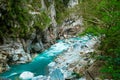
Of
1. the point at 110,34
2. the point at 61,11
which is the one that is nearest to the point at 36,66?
the point at 110,34

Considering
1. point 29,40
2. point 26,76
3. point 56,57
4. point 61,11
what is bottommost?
point 56,57

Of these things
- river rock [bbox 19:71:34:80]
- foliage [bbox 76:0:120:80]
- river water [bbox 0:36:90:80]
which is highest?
foliage [bbox 76:0:120:80]

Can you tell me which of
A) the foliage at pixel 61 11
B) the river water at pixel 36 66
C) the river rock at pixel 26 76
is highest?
the foliage at pixel 61 11

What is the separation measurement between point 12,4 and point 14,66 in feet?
18.6

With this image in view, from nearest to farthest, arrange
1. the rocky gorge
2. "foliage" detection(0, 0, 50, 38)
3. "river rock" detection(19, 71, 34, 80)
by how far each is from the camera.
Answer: the rocky gorge
"river rock" detection(19, 71, 34, 80)
"foliage" detection(0, 0, 50, 38)

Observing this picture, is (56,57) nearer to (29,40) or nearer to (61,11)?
(29,40)

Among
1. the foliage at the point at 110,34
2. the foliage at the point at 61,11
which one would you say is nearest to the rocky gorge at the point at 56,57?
the foliage at the point at 110,34

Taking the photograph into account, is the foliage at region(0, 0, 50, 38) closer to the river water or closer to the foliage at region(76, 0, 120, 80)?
the river water

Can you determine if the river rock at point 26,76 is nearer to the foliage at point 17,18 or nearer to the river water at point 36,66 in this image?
the river water at point 36,66

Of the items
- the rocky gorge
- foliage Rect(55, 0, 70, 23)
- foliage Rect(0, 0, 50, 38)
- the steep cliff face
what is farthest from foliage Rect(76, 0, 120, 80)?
foliage Rect(55, 0, 70, 23)

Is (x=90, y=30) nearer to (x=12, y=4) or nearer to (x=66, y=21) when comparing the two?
(x=12, y=4)

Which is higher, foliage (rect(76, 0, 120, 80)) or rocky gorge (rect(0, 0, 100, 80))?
foliage (rect(76, 0, 120, 80))

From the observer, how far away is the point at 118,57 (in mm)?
9469

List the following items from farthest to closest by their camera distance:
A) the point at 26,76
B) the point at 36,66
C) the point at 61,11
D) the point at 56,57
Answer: the point at 61,11 → the point at 56,57 → the point at 36,66 → the point at 26,76
